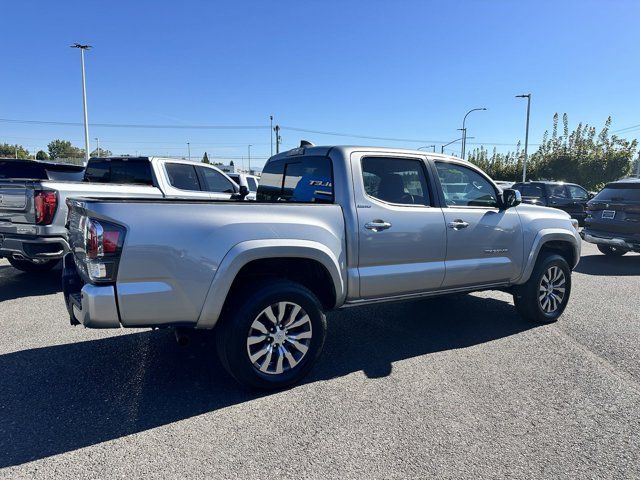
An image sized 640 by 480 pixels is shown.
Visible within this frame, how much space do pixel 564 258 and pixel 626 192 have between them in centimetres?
513

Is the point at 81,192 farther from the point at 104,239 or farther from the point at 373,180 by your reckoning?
the point at 373,180

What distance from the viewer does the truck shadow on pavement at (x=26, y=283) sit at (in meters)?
6.14

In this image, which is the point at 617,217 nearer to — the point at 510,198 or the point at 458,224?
the point at 510,198

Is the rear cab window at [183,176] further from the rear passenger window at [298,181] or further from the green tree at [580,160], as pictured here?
the green tree at [580,160]

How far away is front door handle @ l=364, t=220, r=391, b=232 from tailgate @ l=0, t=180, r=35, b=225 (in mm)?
4508

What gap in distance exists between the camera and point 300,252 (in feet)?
11.3

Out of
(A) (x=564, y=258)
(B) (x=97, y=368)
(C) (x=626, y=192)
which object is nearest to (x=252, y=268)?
(B) (x=97, y=368)

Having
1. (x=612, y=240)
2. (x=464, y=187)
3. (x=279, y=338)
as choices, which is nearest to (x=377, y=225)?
(x=279, y=338)

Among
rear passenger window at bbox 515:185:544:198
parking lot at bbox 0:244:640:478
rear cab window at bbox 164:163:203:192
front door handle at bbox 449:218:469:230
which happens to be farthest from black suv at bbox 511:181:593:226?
front door handle at bbox 449:218:469:230

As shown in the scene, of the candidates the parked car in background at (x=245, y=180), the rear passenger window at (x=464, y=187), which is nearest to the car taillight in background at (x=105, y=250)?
the rear passenger window at (x=464, y=187)

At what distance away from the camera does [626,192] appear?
922 centimetres

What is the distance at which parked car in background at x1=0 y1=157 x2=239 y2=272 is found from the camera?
5621mm

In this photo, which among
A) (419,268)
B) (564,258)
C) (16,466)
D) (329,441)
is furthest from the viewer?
(564,258)

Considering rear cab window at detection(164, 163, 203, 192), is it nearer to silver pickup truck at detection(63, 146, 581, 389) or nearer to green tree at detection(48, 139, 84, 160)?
silver pickup truck at detection(63, 146, 581, 389)
